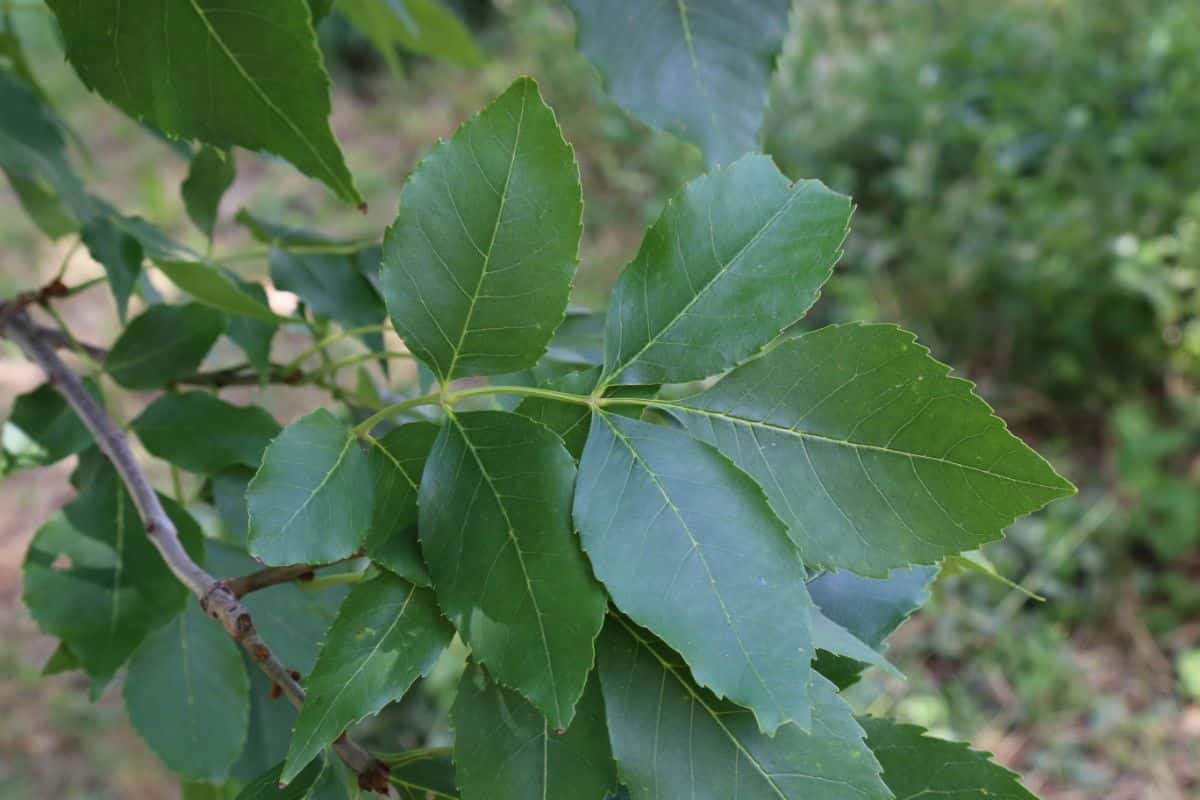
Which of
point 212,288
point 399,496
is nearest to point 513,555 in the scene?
point 399,496

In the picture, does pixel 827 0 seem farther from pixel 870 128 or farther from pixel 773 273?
pixel 773 273

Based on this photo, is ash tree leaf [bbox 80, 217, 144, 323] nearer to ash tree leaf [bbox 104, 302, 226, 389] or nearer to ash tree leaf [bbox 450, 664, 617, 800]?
ash tree leaf [bbox 104, 302, 226, 389]

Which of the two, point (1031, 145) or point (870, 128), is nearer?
point (1031, 145)

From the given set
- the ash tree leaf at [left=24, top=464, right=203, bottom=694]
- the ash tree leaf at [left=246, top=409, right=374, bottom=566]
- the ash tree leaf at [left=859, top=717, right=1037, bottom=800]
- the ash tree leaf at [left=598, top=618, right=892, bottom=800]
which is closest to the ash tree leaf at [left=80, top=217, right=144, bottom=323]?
the ash tree leaf at [left=24, top=464, right=203, bottom=694]

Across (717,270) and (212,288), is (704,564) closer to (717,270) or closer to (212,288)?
(717,270)

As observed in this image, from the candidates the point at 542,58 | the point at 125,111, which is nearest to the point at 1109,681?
the point at 125,111

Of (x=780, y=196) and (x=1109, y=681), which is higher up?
(x=780, y=196)
